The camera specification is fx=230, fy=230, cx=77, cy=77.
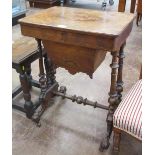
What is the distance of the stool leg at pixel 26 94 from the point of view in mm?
1781

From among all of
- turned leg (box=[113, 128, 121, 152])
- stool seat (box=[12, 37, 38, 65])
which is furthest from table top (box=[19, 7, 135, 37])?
turned leg (box=[113, 128, 121, 152])

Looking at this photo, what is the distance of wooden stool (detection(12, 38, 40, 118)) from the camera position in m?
1.74

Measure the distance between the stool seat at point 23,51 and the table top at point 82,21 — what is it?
1.05ft

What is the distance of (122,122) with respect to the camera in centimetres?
131

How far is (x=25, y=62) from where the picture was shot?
5.75ft

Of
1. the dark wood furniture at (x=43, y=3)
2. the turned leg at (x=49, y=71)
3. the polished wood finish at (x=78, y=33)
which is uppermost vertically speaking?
the polished wood finish at (x=78, y=33)

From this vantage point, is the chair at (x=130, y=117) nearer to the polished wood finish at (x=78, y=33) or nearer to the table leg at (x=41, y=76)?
the polished wood finish at (x=78, y=33)

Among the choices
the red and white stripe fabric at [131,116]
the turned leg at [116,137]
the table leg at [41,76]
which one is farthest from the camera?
the table leg at [41,76]

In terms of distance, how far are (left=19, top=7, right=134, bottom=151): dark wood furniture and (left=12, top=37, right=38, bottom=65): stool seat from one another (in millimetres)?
132

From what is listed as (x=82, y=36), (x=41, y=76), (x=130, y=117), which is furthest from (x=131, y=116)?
(x=41, y=76)

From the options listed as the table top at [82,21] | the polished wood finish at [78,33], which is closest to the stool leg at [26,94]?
the polished wood finish at [78,33]

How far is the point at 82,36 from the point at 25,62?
23.6 inches
